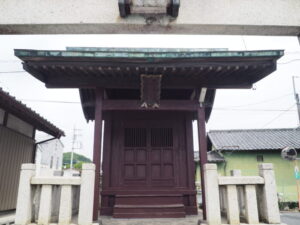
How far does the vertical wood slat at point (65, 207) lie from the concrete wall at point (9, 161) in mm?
4491

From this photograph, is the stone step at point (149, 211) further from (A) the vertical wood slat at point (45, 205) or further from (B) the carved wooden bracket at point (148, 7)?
(B) the carved wooden bracket at point (148, 7)

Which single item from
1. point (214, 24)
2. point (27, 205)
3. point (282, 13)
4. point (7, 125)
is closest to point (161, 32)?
point (214, 24)

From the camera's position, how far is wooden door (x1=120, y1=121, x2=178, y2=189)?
7.53 metres

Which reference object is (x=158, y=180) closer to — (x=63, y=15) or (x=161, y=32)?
(x=161, y=32)

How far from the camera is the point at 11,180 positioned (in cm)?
875

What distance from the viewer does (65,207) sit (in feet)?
16.1

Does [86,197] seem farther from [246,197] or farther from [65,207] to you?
[246,197]

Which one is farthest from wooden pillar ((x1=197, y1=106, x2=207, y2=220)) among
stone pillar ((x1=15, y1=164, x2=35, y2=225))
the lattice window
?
stone pillar ((x1=15, y1=164, x2=35, y2=225))

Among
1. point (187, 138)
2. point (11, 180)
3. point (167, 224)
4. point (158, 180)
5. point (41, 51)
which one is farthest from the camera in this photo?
point (11, 180)

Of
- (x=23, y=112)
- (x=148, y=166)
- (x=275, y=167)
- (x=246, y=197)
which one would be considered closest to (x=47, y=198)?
(x=148, y=166)

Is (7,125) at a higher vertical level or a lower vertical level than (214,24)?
lower

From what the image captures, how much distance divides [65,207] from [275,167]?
19.8m

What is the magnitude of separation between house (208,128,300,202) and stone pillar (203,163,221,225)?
A: 16366mm

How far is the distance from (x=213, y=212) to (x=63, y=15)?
5135 millimetres
